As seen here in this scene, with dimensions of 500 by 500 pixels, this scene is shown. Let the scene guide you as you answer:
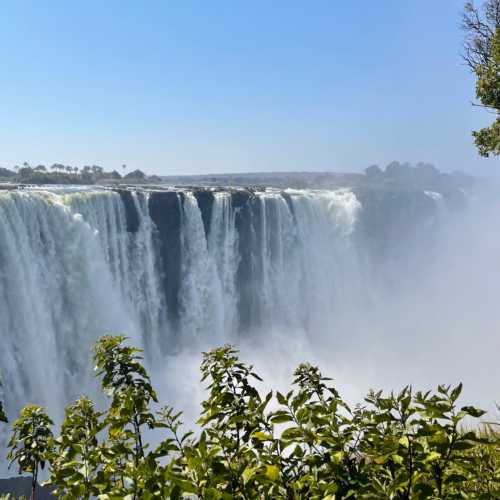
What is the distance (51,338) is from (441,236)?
33.1m

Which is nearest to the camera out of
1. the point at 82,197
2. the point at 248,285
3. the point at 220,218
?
the point at 82,197

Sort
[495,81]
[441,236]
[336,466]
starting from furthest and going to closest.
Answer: [441,236] → [495,81] → [336,466]

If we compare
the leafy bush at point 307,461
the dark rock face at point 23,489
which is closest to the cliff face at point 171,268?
the dark rock face at point 23,489

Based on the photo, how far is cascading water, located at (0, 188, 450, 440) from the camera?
48.6 feet

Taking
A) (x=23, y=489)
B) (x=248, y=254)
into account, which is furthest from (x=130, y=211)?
(x=23, y=489)

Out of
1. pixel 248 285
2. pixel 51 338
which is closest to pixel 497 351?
pixel 248 285

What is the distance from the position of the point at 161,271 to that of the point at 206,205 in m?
4.16

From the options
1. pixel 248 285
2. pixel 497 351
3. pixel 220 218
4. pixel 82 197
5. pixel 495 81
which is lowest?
pixel 497 351

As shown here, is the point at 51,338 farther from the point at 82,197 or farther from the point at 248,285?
the point at 248,285

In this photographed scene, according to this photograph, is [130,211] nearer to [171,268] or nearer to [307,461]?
[171,268]

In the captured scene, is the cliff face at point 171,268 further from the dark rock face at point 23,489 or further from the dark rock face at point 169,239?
the dark rock face at point 23,489

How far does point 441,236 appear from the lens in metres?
38.1

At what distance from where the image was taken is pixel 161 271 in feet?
68.9

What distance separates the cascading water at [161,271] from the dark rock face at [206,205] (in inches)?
→ 2.1
